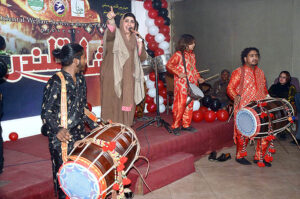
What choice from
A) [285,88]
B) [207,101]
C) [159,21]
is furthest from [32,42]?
[285,88]

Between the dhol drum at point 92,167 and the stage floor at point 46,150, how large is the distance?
84 cm

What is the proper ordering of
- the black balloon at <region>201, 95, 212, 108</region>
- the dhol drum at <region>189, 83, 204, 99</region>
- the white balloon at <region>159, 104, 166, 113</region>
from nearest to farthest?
the dhol drum at <region>189, 83, 204, 99</region>, the black balloon at <region>201, 95, 212, 108</region>, the white balloon at <region>159, 104, 166, 113</region>

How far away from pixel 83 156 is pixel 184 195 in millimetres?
1671

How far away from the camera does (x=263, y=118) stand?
3.83 meters

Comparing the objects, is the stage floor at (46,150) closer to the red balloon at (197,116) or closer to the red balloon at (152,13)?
the red balloon at (197,116)

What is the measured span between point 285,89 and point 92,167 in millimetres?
4475

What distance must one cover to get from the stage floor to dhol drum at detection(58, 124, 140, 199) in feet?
2.75

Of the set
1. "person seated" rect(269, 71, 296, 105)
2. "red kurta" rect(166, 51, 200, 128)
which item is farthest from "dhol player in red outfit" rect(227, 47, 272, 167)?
"person seated" rect(269, 71, 296, 105)

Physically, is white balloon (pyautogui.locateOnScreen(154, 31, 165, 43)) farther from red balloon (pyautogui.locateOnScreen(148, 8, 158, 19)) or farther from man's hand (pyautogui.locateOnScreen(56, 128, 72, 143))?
man's hand (pyautogui.locateOnScreen(56, 128, 72, 143))

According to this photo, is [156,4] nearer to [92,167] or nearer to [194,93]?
[194,93]

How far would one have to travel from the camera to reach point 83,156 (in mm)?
2094

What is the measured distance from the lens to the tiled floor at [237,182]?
3.34 metres

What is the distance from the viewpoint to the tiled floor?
3.34 metres

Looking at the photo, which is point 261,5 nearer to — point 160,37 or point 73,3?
point 160,37
